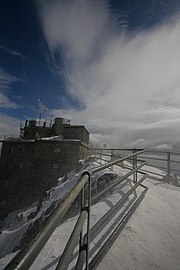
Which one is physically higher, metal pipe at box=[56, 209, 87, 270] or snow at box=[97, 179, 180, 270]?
metal pipe at box=[56, 209, 87, 270]

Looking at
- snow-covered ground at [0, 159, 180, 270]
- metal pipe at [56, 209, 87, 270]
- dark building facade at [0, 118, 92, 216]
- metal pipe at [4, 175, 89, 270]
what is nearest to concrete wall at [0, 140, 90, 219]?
dark building facade at [0, 118, 92, 216]

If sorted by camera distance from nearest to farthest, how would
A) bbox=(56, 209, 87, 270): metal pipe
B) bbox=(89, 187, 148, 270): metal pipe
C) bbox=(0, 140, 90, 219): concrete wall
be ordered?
bbox=(56, 209, 87, 270): metal pipe
bbox=(89, 187, 148, 270): metal pipe
bbox=(0, 140, 90, 219): concrete wall

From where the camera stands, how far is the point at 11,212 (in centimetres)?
2820

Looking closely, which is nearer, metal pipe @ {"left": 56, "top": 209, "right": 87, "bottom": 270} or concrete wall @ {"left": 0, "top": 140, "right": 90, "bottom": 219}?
metal pipe @ {"left": 56, "top": 209, "right": 87, "bottom": 270}

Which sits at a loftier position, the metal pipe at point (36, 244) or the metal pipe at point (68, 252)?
the metal pipe at point (36, 244)

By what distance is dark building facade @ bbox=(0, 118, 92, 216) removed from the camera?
1018 inches

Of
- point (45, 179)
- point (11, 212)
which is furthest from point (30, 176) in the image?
point (11, 212)

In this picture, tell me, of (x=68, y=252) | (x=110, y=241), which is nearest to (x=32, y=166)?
(x=110, y=241)

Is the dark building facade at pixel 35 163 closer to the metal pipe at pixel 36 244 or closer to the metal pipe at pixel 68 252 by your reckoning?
the metal pipe at pixel 68 252

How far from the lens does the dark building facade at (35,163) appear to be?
84.8ft

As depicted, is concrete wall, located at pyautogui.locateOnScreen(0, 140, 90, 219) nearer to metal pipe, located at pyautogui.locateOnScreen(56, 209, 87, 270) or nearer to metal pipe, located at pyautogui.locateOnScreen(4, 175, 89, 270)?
metal pipe, located at pyautogui.locateOnScreen(56, 209, 87, 270)

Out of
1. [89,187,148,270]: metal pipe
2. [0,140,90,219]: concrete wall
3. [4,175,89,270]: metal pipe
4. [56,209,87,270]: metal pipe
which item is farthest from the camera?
[0,140,90,219]: concrete wall

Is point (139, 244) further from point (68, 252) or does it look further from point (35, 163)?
point (35, 163)

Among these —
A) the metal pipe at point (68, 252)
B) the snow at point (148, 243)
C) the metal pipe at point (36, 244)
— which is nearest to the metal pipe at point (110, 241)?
the snow at point (148, 243)
